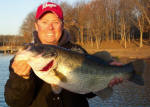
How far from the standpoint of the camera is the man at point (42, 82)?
2980 mm

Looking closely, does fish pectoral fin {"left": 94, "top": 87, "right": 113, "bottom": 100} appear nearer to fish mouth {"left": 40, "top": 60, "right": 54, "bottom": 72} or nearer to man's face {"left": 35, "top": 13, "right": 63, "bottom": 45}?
fish mouth {"left": 40, "top": 60, "right": 54, "bottom": 72}

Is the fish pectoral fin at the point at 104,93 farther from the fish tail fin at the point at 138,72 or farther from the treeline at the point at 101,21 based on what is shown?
the treeline at the point at 101,21

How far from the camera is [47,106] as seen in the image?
131 inches

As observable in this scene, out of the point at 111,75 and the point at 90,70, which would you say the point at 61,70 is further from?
the point at 111,75

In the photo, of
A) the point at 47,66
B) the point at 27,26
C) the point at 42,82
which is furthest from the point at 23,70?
the point at 27,26

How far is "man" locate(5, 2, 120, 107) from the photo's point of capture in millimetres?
2980

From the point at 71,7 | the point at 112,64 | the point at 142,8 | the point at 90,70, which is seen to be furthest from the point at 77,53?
the point at 71,7

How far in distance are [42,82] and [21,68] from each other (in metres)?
0.74

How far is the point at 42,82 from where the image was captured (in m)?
3.46

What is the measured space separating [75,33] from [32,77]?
197ft

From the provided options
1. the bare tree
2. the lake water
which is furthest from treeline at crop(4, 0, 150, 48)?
the lake water

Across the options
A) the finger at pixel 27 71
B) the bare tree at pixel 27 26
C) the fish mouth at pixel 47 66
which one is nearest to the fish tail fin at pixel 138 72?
the fish mouth at pixel 47 66

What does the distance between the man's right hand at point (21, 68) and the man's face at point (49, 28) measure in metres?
0.88

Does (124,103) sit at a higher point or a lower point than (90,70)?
lower
